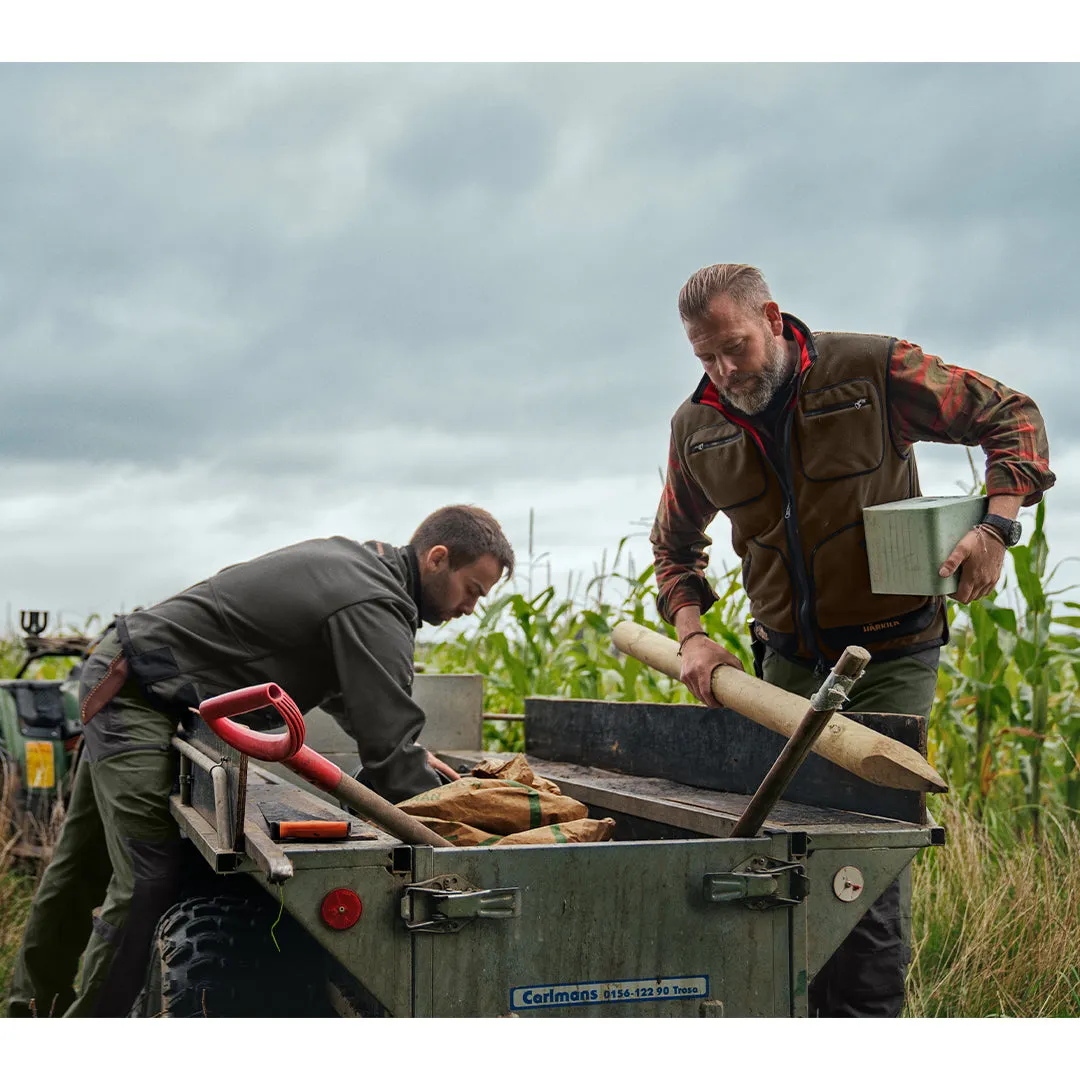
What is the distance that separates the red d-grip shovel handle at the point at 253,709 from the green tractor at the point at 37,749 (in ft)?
12.4

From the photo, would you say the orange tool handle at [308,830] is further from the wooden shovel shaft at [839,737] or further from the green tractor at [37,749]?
the green tractor at [37,749]

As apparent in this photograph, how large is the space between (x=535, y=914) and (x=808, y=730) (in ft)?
1.99

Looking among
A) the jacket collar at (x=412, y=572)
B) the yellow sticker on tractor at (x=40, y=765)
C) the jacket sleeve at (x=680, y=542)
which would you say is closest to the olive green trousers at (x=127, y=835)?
the jacket collar at (x=412, y=572)

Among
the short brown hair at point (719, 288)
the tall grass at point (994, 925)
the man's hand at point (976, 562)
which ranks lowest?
the tall grass at point (994, 925)

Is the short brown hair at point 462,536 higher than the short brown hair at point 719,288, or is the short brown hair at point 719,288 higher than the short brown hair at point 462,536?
the short brown hair at point 719,288

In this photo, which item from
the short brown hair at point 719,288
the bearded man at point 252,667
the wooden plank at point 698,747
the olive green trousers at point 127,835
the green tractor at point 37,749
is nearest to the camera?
the wooden plank at point 698,747

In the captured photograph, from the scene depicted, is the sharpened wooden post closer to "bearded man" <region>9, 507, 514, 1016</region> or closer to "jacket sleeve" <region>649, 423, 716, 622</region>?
"bearded man" <region>9, 507, 514, 1016</region>

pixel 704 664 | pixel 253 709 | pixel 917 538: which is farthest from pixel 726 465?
pixel 253 709

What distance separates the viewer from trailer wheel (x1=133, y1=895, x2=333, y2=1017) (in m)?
2.38

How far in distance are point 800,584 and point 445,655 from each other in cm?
385

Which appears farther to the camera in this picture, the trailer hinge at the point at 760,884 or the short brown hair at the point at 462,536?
the short brown hair at the point at 462,536

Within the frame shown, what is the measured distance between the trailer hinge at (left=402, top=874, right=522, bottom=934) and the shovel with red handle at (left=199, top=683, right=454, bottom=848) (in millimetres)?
220

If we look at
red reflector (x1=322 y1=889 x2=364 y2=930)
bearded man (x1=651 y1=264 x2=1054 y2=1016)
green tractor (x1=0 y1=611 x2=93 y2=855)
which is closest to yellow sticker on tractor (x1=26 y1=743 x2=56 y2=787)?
green tractor (x1=0 y1=611 x2=93 y2=855)

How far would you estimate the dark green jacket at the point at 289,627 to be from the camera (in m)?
3.18
